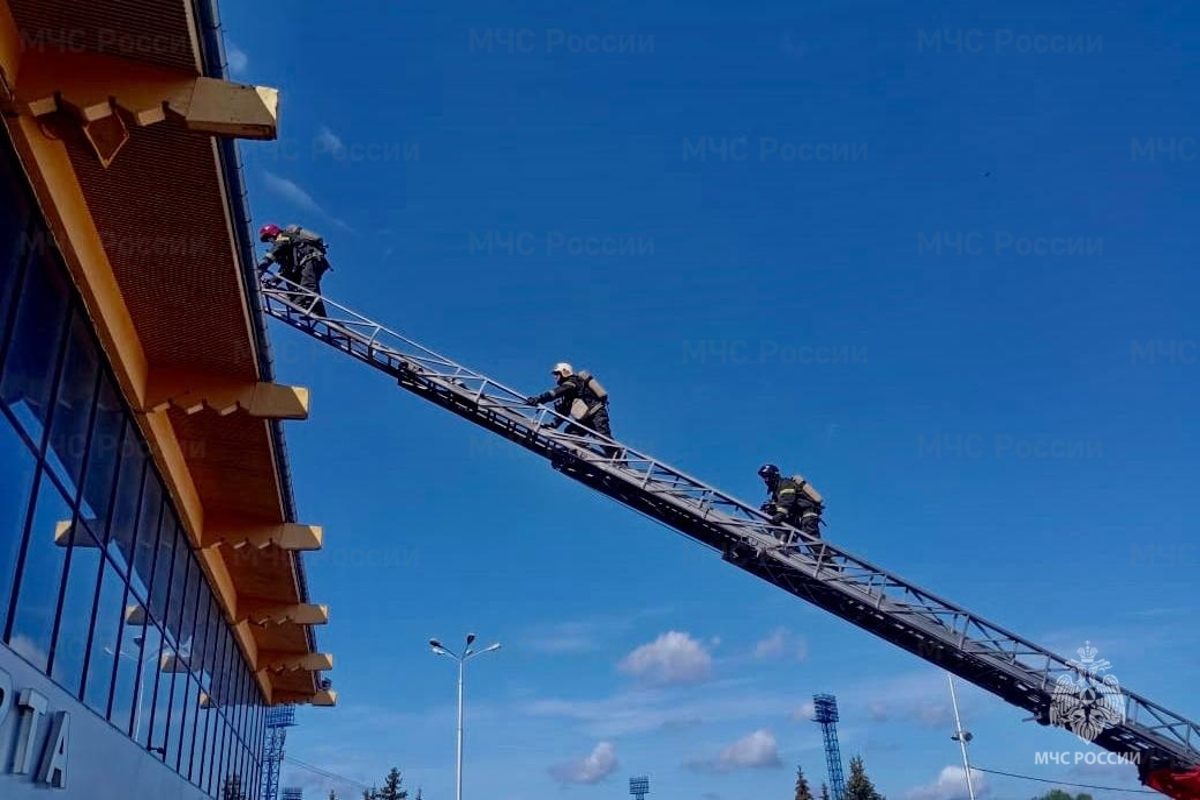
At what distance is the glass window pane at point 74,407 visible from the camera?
29.5 feet

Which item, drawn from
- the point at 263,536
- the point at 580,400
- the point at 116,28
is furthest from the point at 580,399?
the point at 116,28

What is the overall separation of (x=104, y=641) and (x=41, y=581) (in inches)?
91.4

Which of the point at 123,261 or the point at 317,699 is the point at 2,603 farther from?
the point at 317,699

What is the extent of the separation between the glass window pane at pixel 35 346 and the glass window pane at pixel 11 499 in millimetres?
218

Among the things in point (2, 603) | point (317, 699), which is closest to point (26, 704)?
point (2, 603)

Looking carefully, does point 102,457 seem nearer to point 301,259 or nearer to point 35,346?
point 35,346

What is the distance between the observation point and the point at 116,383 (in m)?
10.7

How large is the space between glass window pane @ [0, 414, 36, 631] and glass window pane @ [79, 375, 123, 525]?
1673 mm

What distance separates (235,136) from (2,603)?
416 centimetres

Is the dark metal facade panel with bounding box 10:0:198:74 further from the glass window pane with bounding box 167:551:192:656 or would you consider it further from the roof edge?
the glass window pane with bounding box 167:551:192:656

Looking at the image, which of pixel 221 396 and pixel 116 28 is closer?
pixel 116 28

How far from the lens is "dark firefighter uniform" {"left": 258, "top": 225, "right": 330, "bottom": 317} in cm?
1591

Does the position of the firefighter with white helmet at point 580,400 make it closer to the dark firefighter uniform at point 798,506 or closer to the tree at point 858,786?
the dark firefighter uniform at point 798,506

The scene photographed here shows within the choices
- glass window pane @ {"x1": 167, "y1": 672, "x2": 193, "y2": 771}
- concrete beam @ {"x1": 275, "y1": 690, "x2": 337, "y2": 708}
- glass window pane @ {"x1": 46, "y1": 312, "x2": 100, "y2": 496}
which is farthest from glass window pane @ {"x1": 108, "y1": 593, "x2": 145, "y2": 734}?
concrete beam @ {"x1": 275, "y1": 690, "x2": 337, "y2": 708}
